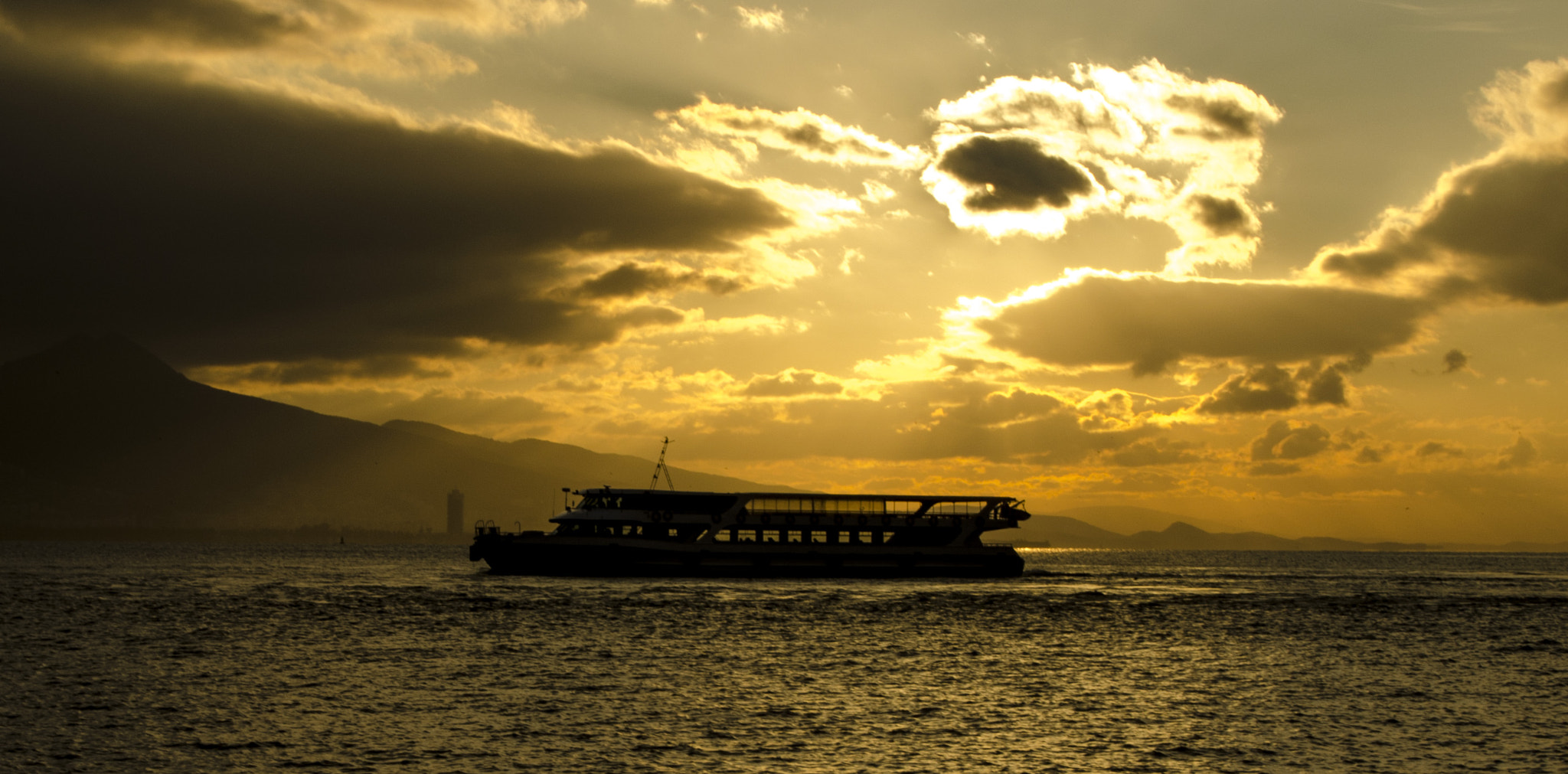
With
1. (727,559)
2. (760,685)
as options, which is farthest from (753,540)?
(760,685)

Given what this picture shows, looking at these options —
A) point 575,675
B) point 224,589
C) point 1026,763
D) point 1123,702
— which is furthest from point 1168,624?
point 224,589

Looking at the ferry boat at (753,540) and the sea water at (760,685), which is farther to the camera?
the ferry boat at (753,540)

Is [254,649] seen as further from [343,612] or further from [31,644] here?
[343,612]

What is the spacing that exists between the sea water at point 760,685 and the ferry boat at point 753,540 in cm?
859

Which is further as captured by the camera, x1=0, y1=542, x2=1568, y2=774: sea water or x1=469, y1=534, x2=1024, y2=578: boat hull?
x1=469, y1=534, x2=1024, y2=578: boat hull

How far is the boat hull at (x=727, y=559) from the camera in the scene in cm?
8769

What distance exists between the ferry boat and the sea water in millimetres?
8594

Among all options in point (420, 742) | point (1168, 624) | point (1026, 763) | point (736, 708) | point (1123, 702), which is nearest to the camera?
point (1026, 763)

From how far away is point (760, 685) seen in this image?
39.1 m

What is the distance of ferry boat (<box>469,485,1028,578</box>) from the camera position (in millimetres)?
88125

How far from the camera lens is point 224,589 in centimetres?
9012

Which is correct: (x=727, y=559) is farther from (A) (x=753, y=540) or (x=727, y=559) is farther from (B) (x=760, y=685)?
(B) (x=760, y=685)

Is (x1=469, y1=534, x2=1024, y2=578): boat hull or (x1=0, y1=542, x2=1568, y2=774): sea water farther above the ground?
(x1=469, y1=534, x2=1024, y2=578): boat hull

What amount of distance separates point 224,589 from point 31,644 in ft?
138
